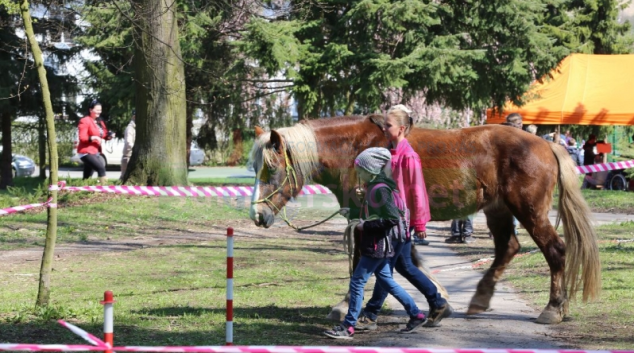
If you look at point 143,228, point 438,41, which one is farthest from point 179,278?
point 438,41

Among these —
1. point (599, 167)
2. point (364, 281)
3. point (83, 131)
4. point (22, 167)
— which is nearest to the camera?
point (364, 281)

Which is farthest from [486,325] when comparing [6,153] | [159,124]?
[6,153]

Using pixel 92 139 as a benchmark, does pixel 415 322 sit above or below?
below

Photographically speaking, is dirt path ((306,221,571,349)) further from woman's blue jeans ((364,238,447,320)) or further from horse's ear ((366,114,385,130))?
horse's ear ((366,114,385,130))

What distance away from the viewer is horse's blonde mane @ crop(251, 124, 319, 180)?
7168 mm

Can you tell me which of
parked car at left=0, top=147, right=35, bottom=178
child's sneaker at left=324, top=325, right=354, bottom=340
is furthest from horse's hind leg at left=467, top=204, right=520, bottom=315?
parked car at left=0, top=147, right=35, bottom=178

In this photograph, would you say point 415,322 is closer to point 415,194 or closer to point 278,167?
point 415,194

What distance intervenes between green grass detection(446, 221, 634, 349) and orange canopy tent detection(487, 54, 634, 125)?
1154 centimetres

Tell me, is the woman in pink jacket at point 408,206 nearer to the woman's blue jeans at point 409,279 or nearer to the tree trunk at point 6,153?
the woman's blue jeans at point 409,279

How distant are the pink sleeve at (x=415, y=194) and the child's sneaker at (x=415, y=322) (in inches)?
28.4

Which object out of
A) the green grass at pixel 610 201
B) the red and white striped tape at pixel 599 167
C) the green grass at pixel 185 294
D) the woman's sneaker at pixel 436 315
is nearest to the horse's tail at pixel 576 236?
the woman's sneaker at pixel 436 315

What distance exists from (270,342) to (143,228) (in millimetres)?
8329

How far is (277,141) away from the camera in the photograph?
7156 millimetres

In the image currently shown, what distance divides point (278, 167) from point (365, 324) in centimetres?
161
